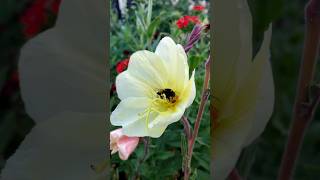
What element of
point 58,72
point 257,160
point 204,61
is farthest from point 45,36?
point 257,160

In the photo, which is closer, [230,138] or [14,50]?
[230,138]

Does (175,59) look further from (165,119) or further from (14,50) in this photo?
Result: (14,50)

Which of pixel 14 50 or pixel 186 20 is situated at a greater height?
pixel 186 20

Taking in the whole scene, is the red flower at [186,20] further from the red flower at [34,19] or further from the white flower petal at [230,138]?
the red flower at [34,19]

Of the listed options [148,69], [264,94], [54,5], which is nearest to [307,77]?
[264,94]

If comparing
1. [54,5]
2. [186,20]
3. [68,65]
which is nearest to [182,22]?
[186,20]

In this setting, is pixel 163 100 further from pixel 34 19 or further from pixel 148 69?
pixel 34 19
